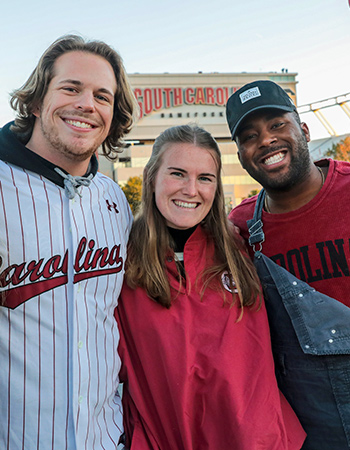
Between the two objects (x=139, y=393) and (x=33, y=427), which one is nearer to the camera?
(x=33, y=427)

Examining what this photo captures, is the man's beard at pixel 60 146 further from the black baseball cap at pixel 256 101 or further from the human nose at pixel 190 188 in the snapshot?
the black baseball cap at pixel 256 101

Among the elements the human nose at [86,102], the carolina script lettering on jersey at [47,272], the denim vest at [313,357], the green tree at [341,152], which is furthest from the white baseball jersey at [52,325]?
the green tree at [341,152]

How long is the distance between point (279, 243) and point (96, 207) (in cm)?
126

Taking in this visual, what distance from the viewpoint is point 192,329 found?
2.42m

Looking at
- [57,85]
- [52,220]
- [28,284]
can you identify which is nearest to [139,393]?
[28,284]

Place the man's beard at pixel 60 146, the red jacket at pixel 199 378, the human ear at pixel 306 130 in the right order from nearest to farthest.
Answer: the red jacket at pixel 199 378
the man's beard at pixel 60 146
the human ear at pixel 306 130

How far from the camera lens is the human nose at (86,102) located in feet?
8.04

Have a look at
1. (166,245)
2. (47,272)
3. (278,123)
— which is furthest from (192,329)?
(278,123)

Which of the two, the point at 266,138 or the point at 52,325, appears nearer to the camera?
the point at 52,325

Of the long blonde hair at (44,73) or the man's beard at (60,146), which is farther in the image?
the long blonde hair at (44,73)

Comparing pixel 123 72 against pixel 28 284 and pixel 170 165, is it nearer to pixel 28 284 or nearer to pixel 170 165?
pixel 170 165

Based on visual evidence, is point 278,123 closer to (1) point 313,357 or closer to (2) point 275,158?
(2) point 275,158

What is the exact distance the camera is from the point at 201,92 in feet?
166

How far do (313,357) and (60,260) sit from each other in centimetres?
159
